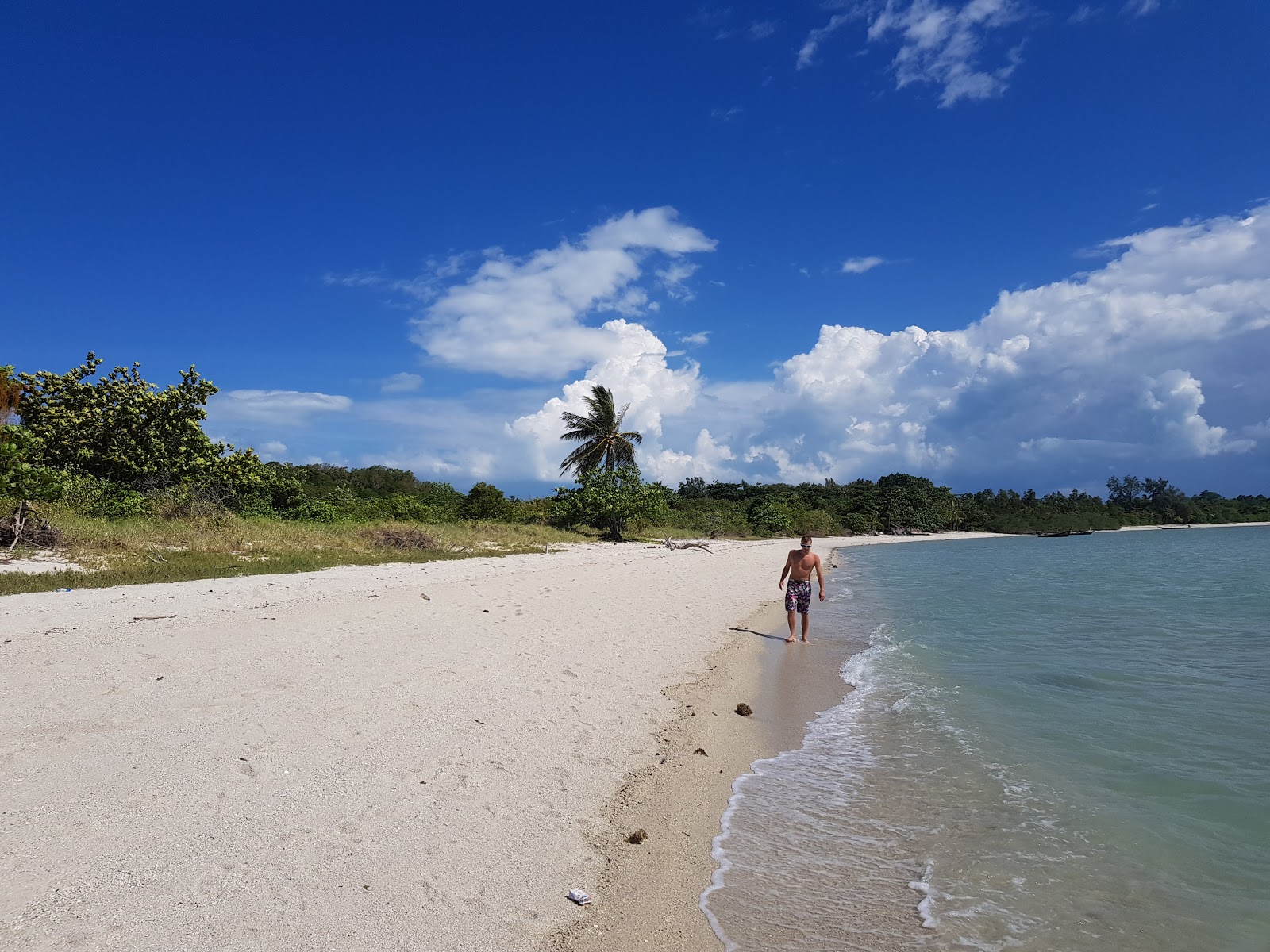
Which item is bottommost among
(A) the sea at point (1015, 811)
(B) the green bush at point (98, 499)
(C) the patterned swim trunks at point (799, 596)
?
(A) the sea at point (1015, 811)

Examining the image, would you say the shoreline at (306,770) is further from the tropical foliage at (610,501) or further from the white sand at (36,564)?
the tropical foliage at (610,501)

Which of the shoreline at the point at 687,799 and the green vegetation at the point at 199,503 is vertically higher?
the green vegetation at the point at 199,503

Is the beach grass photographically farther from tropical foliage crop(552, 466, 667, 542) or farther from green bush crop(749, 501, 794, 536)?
green bush crop(749, 501, 794, 536)

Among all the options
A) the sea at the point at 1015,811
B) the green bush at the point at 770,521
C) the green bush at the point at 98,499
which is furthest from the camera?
the green bush at the point at 770,521

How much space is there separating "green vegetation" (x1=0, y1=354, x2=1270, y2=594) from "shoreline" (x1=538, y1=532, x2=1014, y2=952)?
11.6 metres

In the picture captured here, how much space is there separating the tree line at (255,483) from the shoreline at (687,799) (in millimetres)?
16262

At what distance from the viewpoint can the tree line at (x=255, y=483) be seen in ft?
69.8

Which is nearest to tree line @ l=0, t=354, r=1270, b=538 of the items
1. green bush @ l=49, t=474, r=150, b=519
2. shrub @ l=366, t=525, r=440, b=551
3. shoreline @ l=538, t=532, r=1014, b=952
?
green bush @ l=49, t=474, r=150, b=519

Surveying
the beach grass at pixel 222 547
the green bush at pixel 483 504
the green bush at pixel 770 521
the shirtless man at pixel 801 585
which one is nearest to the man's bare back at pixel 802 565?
the shirtless man at pixel 801 585

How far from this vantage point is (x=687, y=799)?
4980mm

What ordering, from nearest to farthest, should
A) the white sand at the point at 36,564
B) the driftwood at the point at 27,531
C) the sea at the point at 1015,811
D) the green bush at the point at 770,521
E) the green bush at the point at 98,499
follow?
the sea at the point at 1015,811, the white sand at the point at 36,564, the driftwood at the point at 27,531, the green bush at the point at 98,499, the green bush at the point at 770,521

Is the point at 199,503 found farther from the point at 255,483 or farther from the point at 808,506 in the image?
the point at 808,506

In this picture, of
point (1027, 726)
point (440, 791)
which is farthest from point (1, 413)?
point (1027, 726)

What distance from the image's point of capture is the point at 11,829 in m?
3.50
